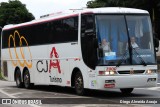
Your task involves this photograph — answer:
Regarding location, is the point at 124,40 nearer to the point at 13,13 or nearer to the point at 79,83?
Result: the point at 79,83

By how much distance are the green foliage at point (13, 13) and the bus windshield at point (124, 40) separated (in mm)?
65870

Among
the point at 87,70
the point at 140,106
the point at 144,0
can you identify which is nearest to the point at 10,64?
the point at 87,70

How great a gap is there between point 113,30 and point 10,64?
10.8 m

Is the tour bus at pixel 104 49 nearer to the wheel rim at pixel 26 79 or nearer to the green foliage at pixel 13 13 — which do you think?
the wheel rim at pixel 26 79

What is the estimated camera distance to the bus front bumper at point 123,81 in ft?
55.5

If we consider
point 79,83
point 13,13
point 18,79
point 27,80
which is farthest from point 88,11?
point 13,13

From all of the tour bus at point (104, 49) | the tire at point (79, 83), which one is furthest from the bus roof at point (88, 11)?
the tire at point (79, 83)

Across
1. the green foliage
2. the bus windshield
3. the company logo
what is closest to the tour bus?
the bus windshield

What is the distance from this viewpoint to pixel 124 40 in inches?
685

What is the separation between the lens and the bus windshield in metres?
17.1

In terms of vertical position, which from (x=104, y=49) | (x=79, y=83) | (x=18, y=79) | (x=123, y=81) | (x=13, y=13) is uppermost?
(x=13, y=13)

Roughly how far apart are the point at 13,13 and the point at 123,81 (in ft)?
229

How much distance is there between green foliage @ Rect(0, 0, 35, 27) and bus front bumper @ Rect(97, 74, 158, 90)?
66502 millimetres

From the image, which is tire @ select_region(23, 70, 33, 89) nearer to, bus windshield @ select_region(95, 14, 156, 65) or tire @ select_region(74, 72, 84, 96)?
tire @ select_region(74, 72, 84, 96)
